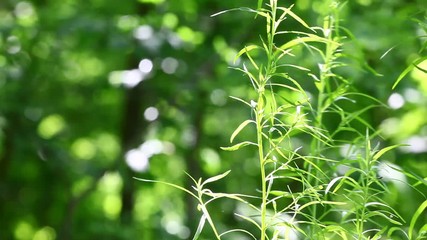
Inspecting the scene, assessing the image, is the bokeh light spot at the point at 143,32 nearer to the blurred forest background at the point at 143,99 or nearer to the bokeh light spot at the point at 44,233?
the blurred forest background at the point at 143,99

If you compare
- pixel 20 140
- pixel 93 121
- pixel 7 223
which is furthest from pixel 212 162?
pixel 7 223

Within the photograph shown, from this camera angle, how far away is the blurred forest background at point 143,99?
216cm

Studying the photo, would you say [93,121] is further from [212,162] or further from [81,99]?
[212,162]

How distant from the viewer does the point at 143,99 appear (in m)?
2.96

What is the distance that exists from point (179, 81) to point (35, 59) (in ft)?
2.25

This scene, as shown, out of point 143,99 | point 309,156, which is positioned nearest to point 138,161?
point 143,99

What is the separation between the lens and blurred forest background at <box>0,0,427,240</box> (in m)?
2.16

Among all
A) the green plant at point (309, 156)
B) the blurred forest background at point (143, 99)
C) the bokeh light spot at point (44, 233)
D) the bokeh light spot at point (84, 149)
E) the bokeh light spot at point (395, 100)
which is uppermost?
the green plant at point (309, 156)

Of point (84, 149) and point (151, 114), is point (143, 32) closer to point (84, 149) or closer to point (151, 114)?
point (151, 114)

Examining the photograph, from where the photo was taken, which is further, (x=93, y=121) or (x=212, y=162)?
(x=93, y=121)

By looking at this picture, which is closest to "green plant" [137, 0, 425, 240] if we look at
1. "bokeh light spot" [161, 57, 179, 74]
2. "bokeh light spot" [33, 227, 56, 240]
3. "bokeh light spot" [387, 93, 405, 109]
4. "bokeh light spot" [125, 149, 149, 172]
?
"bokeh light spot" [387, 93, 405, 109]

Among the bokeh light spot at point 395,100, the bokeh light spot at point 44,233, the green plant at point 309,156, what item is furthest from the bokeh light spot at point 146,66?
the green plant at point 309,156

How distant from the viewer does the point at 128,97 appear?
3.09 metres

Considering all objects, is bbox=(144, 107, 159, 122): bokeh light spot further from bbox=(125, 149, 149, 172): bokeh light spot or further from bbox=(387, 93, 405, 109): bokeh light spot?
bbox=(387, 93, 405, 109): bokeh light spot
